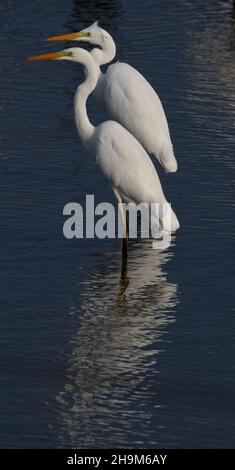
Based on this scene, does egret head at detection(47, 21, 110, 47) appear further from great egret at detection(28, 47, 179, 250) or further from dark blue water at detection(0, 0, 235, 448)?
great egret at detection(28, 47, 179, 250)

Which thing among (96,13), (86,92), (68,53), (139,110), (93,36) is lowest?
(86,92)

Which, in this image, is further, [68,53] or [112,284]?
[68,53]

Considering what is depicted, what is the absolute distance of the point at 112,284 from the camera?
16.0 m

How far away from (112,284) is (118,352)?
6.40 ft

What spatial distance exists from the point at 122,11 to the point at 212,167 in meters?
7.92

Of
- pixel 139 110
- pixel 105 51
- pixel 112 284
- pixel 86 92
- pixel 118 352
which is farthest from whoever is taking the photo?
pixel 105 51

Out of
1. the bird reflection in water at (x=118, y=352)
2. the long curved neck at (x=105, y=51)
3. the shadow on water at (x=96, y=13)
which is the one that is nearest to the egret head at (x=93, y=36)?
the long curved neck at (x=105, y=51)

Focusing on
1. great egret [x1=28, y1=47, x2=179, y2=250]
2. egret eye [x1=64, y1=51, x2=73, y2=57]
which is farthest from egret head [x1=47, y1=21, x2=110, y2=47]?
great egret [x1=28, y1=47, x2=179, y2=250]

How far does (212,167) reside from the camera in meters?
19.2

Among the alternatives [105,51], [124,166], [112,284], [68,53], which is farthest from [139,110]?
[112,284]

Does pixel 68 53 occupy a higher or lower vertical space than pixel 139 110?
higher

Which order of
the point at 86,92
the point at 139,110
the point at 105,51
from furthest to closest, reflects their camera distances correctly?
the point at 105,51 → the point at 139,110 → the point at 86,92

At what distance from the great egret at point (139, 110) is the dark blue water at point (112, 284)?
0.50 meters

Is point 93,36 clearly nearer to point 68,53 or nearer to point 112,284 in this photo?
point 68,53
